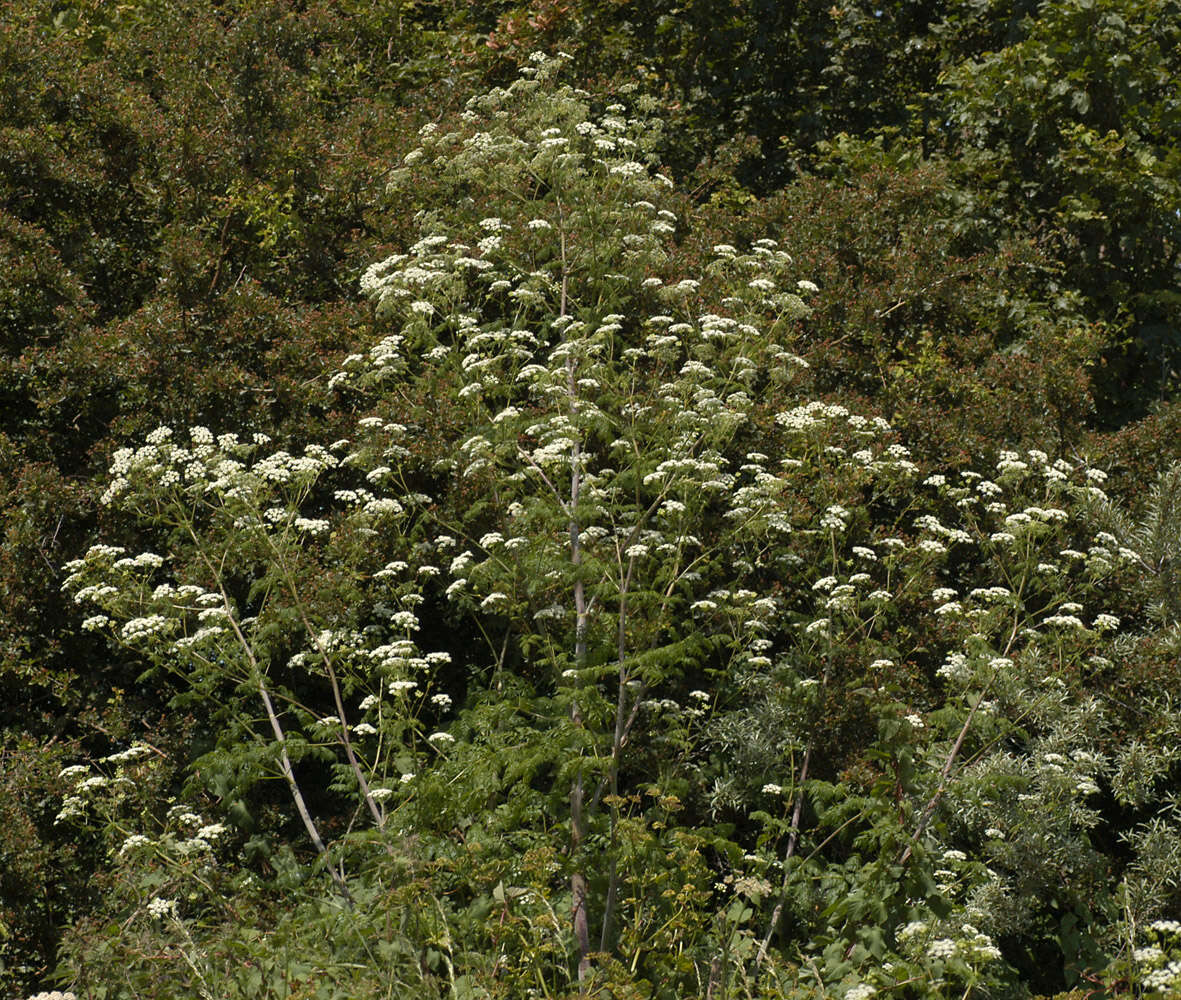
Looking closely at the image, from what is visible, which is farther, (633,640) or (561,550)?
(561,550)

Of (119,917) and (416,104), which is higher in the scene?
(416,104)

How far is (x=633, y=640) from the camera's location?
5902 millimetres

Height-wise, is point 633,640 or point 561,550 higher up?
point 561,550

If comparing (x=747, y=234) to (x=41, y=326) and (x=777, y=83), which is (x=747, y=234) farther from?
(x=41, y=326)

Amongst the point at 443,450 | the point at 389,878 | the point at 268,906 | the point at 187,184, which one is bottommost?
the point at 268,906

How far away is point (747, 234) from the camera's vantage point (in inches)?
368

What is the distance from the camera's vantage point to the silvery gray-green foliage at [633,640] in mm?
5355

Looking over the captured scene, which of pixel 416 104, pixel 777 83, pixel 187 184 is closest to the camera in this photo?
pixel 187 184

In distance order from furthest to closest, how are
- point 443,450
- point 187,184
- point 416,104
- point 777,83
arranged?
point 777,83, point 416,104, point 187,184, point 443,450

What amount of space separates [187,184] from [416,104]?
8.49 ft

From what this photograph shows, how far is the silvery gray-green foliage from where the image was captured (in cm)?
536

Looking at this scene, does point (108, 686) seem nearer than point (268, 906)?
No

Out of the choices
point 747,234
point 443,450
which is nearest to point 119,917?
point 443,450

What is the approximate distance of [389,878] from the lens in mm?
5062
